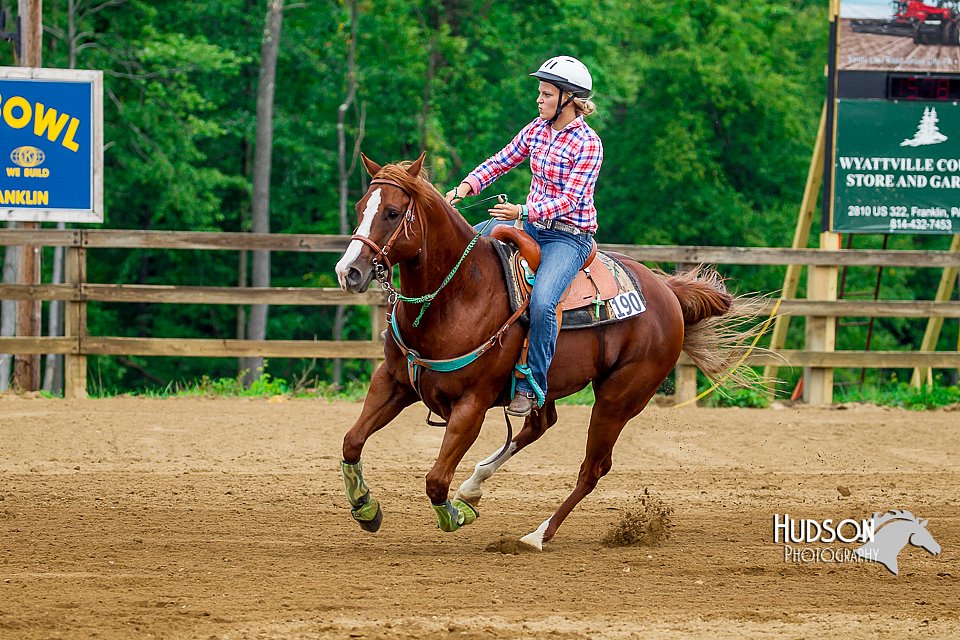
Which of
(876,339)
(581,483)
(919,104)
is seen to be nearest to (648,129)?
(876,339)

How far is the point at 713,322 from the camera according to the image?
26.6ft

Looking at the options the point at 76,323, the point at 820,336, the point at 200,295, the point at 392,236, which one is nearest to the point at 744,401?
the point at 820,336

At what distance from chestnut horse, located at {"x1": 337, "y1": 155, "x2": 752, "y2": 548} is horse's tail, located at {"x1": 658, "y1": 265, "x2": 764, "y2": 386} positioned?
28.7 inches

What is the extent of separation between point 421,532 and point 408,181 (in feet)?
7.48

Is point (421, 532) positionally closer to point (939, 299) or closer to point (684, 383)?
point (684, 383)

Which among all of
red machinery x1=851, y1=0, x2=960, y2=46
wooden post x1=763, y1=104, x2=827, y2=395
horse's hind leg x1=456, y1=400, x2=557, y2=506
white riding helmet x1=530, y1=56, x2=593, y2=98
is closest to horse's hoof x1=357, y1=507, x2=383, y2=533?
horse's hind leg x1=456, y1=400, x2=557, y2=506

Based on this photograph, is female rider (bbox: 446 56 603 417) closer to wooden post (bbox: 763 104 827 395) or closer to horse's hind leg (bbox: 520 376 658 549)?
horse's hind leg (bbox: 520 376 658 549)

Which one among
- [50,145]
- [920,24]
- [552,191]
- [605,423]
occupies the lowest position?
→ [605,423]

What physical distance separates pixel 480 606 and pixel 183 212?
2139cm

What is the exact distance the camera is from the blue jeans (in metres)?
6.57

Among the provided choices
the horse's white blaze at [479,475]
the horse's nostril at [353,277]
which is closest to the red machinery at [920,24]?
the horse's white blaze at [479,475]

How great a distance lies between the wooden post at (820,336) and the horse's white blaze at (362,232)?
8.97 metres

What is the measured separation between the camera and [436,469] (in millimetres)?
6238

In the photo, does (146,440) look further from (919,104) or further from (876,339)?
(876,339)
